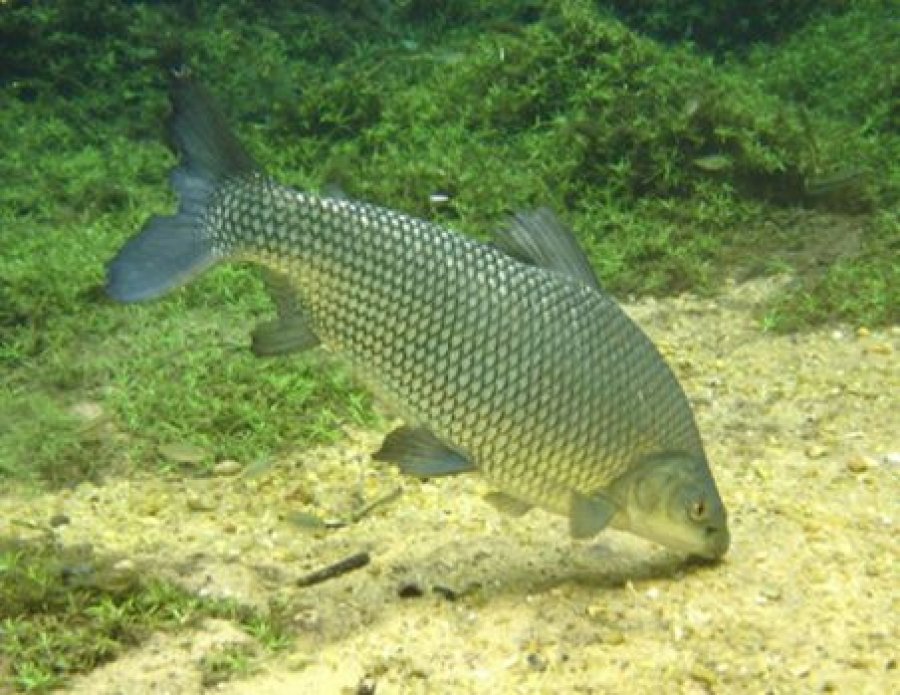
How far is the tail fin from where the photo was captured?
11.8 ft

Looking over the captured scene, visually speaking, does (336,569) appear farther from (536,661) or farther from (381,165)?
(381,165)

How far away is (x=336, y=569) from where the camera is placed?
13.8 feet

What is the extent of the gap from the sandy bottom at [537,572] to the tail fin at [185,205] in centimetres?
125

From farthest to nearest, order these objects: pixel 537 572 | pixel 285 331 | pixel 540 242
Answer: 1. pixel 537 572
2. pixel 540 242
3. pixel 285 331

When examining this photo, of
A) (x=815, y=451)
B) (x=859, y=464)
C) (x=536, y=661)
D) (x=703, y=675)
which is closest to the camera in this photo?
(x=703, y=675)

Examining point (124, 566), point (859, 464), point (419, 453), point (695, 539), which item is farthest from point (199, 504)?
point (859, 464)

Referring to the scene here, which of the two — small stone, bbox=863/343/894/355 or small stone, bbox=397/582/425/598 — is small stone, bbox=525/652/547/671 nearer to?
small stone, bbox=397/582/425/598

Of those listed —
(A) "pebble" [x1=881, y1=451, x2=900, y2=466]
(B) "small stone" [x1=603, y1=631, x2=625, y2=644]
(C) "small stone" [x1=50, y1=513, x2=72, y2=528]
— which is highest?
(A) "pebble" [x1=881, y1=451, x2=900, y2=466]

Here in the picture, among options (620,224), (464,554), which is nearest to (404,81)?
(620,224)

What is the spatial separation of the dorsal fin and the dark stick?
1385 mm

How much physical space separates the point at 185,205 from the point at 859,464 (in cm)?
329

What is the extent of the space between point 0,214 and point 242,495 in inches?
204

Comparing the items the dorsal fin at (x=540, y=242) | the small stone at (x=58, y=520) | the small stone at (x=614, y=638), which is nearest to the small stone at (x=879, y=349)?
the dorsal fin at (x=540, y=242)

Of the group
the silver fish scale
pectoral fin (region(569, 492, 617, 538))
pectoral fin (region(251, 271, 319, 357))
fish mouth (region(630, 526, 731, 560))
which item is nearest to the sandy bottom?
fish mouth (region(630, 526, 731, 560))
